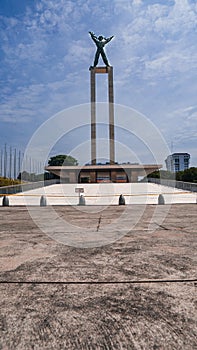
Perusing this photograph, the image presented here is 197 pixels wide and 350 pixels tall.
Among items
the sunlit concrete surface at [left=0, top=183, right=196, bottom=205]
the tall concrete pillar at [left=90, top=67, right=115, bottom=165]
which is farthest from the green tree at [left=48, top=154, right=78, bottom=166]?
the sunlit concrete surface at [left=0, top=183, right=196, bottom=205]

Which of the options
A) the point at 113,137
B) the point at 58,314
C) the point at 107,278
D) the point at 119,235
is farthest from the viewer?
the point at 113,137

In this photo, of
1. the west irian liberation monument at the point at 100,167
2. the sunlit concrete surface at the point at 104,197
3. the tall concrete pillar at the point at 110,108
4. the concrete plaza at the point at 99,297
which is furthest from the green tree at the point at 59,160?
the concrete plaza at the point at 99,297

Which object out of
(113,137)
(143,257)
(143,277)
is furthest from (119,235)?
(113,137)

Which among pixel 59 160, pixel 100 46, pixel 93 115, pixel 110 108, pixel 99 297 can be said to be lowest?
pixel 99 297

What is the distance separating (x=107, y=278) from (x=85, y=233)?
10.1ft

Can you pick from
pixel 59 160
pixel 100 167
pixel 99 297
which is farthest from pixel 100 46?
pixel 99 297

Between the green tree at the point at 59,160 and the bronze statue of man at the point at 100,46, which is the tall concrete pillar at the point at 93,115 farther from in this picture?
the green tree at the point at 59,160

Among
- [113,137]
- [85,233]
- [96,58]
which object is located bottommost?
[85,233]

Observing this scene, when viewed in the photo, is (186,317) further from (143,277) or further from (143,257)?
(143,257)

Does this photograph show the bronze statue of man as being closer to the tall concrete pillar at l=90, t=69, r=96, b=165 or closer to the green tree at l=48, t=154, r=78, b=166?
the tall concrete pillar at l=90, t=69, r=96, b=165

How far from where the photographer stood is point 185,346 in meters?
1.87

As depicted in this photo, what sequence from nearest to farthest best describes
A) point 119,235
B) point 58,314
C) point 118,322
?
point 118,322, point 58,314, point 119,235

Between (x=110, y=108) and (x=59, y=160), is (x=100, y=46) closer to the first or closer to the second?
(x=110, y=108)

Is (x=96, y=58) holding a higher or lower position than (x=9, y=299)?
higher
